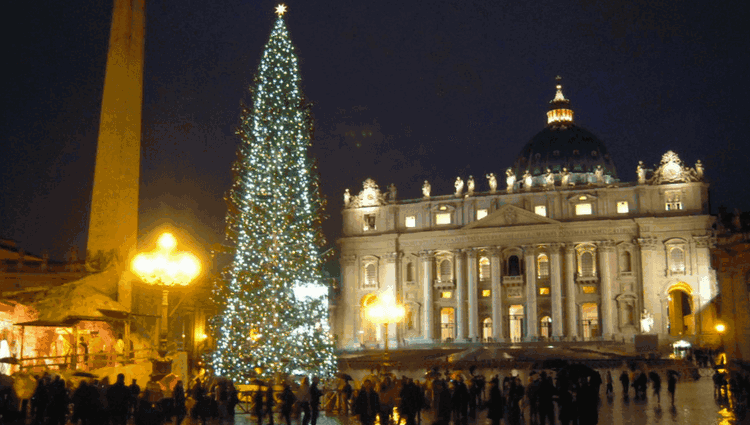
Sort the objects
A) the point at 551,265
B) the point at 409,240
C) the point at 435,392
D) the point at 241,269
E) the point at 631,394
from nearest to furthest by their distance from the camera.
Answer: the point at 435,392, the point at 241,269, the point at 631,394, the point at 551,265, the point at 409,240

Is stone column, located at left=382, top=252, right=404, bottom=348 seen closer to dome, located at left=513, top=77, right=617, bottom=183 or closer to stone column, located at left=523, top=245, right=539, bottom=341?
stone column, located at left=523, top=245, right=539, bottom=341

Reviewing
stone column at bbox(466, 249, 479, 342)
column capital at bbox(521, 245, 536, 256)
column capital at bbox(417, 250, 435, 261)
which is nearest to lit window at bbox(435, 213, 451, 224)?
column capital at bbox(417, 250, 435, 261)

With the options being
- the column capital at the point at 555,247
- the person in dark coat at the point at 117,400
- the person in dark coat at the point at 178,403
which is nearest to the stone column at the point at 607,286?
the column capital at the point at 555,247

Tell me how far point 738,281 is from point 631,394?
5245 millimetres

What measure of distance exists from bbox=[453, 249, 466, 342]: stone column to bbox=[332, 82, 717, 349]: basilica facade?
4.0 inches

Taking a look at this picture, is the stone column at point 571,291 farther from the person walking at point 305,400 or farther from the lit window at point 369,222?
the person walking at point 305,400

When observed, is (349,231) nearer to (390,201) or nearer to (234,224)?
(390,201)

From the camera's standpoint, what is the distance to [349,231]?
244 feet

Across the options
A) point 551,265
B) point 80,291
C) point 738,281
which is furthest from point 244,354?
point 551,265

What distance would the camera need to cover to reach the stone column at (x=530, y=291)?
66.5 m

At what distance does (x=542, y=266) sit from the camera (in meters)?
68.6

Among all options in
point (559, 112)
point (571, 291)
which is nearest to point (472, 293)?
point (571, 291)

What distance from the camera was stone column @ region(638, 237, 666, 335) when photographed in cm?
6284

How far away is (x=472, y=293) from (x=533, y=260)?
592cm
